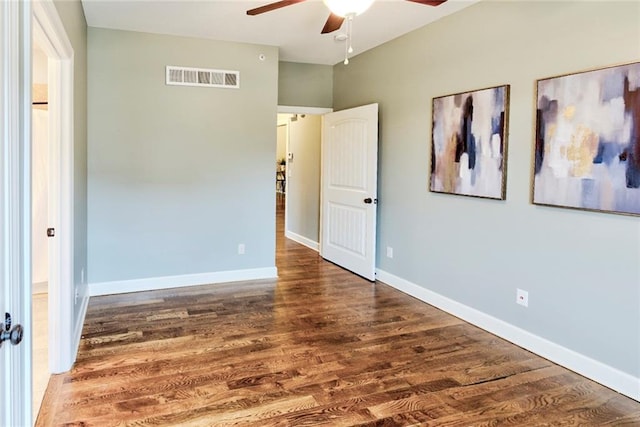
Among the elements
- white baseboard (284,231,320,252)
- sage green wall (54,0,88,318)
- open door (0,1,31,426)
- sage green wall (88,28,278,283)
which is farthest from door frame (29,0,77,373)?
white baseboard (284,231,320,252)

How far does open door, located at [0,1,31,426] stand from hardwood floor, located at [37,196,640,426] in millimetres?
1115

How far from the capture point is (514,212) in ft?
10.9

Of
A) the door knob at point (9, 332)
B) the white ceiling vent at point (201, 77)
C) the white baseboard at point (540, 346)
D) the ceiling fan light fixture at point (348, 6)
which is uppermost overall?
the white ceiling vent at point (201, 77)

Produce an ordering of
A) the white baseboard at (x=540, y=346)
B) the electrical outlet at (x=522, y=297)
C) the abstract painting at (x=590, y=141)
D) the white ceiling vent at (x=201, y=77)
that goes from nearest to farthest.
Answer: the abstract painting at (x=590, y=141) → the white baseboard at (x=540, y=346) → the electrical outlet at (x=522, y=297) → the white ceiling vent at (x=201, y=77)

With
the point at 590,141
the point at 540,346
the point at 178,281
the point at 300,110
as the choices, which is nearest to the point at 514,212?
the point at 590,141

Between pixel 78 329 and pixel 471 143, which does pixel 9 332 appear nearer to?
pixel 78 329

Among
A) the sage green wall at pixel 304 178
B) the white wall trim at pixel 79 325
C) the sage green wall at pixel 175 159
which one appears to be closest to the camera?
the white wall trim at pixel 79 325

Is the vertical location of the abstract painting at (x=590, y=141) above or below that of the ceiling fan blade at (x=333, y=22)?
below

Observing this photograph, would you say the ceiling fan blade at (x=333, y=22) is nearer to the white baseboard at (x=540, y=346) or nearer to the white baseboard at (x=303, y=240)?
the white baseboard at (x=540, y=346)

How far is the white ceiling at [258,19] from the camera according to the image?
363 centimetres

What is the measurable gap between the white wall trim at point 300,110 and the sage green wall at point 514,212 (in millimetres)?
1122

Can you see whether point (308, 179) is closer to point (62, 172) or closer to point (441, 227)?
Answer: point (441, 227)

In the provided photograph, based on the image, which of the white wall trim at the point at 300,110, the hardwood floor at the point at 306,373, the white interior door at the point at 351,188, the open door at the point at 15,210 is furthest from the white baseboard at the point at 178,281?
the open door at the point at 15,210

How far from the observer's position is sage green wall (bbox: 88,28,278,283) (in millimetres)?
4316
